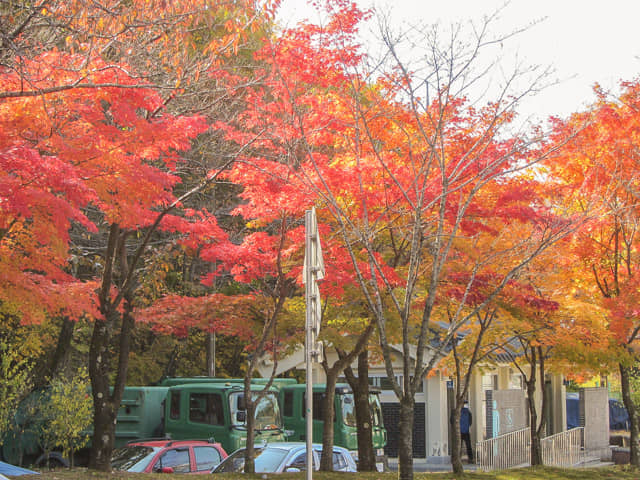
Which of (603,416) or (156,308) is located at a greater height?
(156,308)

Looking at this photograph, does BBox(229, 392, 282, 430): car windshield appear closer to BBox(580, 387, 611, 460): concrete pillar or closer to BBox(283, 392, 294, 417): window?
BBox(283, 392, 294, 417): window

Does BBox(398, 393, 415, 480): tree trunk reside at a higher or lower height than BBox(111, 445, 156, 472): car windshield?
higher

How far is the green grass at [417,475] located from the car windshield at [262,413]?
247 inches

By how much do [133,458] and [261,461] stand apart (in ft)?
8.31

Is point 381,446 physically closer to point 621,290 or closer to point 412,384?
point 621,290

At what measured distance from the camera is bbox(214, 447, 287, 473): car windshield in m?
13.3

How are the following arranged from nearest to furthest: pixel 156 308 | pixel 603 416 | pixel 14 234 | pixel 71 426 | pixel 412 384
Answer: pixel 412 384 < pixel 14 234 < pixel 156 308 < pixel 71 426 < pixel 603 416

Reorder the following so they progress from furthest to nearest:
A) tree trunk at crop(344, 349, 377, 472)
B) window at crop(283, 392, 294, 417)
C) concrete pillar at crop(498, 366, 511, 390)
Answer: concrete pillar at crop(498, 366, 511, 390)
window at crop(283, 392, 294, 417)
tree trunk at crop(344, 349, 377, 472)

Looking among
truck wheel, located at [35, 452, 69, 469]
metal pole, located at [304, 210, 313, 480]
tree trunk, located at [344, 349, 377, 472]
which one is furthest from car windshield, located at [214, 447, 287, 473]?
truck wheel, located at [35, 452, 69, 469]

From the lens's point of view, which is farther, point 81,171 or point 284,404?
point 284,404

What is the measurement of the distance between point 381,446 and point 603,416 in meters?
7.67

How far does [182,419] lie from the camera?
67.6ft

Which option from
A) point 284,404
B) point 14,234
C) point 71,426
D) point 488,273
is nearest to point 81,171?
point 14,234

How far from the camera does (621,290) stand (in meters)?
15.9
